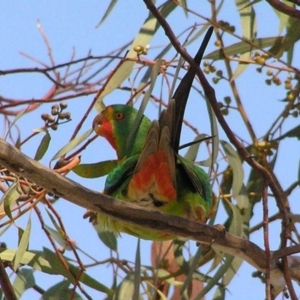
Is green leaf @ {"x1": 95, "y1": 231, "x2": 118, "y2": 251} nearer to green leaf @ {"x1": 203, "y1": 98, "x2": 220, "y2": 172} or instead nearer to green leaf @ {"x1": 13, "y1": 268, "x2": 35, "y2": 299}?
green leaf @ {"x1": 13, "y1": 268, "x2": 35, "y2": 299}

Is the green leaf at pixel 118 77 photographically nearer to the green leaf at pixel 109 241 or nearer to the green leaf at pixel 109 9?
the green leaf at pixel 109 9

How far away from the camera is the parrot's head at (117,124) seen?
2.45 meters

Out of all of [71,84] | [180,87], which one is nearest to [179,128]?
[180,87]

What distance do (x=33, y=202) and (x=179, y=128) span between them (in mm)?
436

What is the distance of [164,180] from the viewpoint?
2.07 m

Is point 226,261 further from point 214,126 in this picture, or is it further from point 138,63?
point 138,63

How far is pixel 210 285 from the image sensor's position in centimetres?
216

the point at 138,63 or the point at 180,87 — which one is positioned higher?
the point at 138,63

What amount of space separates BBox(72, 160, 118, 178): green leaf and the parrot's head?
13cm

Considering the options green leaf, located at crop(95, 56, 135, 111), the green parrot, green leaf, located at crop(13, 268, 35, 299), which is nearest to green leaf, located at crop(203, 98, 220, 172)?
the green parrot

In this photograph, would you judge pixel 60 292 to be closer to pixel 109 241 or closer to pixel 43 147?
pixel 109 241

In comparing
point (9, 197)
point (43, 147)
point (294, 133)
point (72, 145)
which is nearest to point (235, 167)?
point (294, 133)

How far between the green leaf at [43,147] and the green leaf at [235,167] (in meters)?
0.67

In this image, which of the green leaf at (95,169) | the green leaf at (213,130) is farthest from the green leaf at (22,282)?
the green leaf at (213,130)
